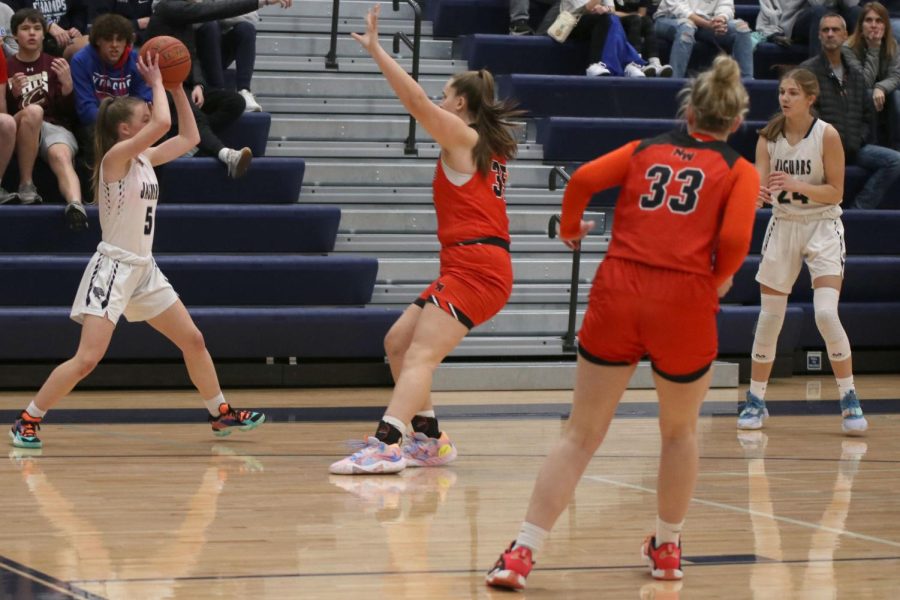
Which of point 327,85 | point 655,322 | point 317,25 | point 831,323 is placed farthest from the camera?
point 317,25

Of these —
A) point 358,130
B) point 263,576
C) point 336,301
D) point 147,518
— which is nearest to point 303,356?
point 336,301

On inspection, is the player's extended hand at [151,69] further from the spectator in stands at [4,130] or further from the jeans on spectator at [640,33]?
the jeans on spectator at [640,33]

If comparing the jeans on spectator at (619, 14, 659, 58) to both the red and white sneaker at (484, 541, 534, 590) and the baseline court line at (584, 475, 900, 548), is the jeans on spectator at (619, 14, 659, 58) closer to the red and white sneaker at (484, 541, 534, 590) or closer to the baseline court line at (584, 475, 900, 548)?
the baseline court line at (584, 475, 900, 548)

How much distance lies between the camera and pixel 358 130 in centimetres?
1071

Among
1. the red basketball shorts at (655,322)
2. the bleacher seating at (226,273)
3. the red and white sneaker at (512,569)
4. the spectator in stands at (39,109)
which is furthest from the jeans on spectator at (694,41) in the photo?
the red and white sneaker at (512,569)

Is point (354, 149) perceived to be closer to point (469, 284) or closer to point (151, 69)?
point (151, 69)

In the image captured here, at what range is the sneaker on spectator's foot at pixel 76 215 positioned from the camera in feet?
28.1

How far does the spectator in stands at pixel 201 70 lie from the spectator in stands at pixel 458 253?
3.85 metres

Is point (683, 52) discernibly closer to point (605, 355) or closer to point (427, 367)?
point (427, 367)

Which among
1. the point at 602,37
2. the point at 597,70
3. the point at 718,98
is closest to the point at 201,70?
the point at 597,70

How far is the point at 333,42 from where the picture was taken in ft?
36.2

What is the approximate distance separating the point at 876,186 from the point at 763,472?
517 centimetres

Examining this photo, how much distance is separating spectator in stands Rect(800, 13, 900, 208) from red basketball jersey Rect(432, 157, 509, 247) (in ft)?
17.6

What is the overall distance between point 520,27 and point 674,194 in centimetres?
765
